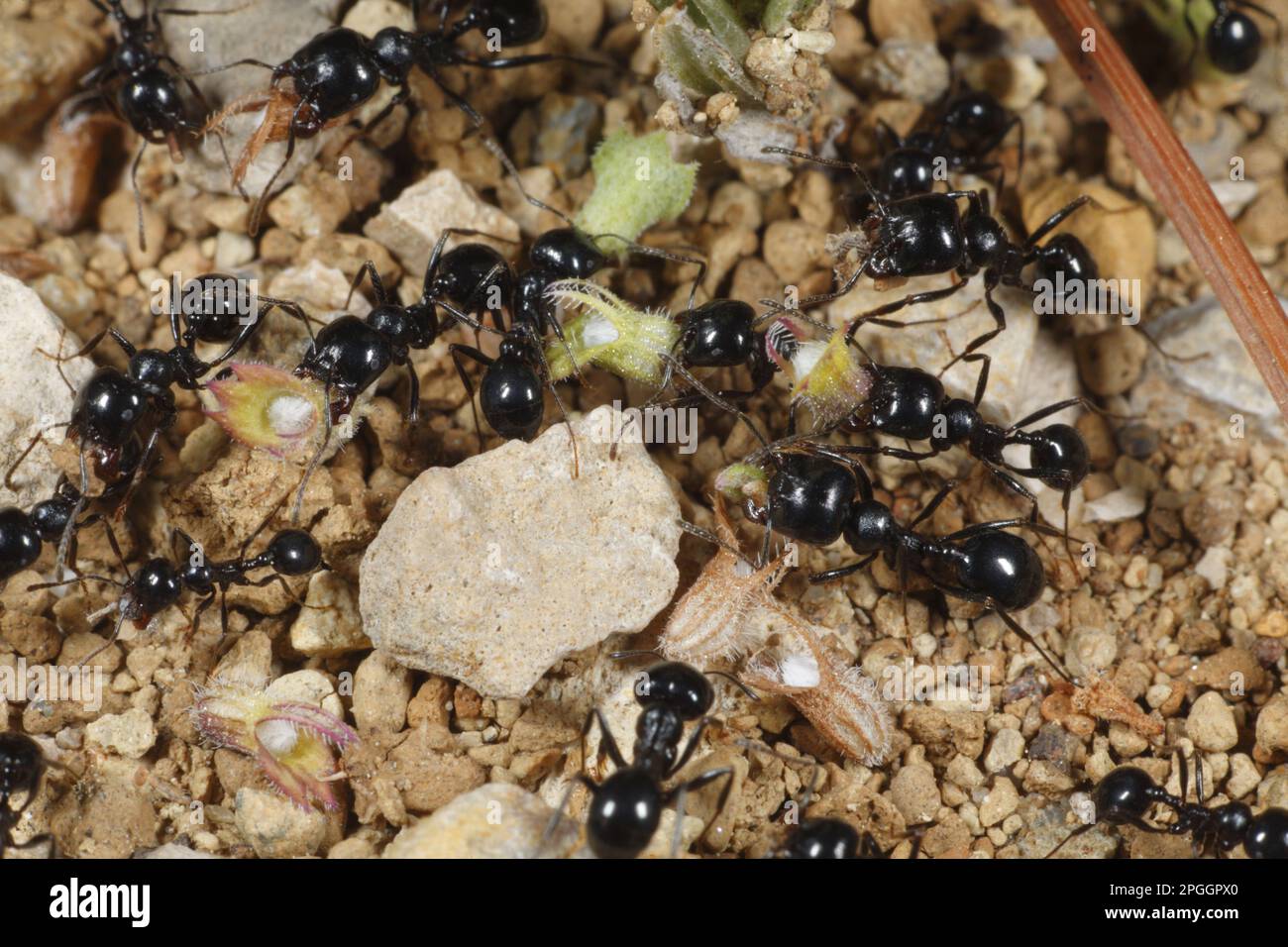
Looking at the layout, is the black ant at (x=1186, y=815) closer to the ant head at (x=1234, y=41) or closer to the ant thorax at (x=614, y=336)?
the ant thorax at (x=614, y=336)

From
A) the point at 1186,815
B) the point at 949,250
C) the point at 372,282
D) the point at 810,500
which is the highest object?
the point at 949,250

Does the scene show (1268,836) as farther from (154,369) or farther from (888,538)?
(154,369)

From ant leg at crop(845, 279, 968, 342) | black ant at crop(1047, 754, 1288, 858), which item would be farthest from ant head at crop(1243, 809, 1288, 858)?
ant leg at crop(845, 279, 968, 342)

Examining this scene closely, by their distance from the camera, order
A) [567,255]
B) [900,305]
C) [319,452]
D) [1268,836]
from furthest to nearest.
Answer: [567,255]
[900,305]
[319,452]
[1268,836]

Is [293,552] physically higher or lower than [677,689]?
higher

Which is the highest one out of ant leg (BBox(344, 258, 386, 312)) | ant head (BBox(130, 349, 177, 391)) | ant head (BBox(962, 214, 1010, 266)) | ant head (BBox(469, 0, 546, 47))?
ant head (BBox(469, 0, 546, 47))

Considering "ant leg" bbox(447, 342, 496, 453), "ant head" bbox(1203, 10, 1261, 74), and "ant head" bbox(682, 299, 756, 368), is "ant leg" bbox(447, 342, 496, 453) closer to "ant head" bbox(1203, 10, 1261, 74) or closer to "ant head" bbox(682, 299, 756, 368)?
"ant head" bbox(682, 299, 756, 368)

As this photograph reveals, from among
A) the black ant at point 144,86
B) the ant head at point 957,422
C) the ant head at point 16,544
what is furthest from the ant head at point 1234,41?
the ant head at point 16,544

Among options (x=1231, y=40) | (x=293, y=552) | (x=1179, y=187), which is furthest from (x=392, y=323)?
(x=1231, y=40)
